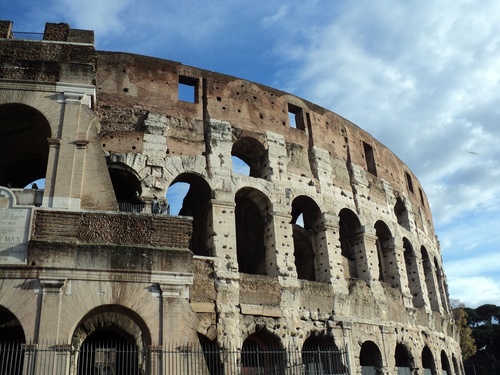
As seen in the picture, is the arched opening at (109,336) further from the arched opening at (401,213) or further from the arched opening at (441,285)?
the arched opening at (441,285)

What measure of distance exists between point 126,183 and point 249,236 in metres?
4.59

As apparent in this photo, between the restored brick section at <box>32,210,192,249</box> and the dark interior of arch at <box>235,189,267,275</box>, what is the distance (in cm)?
598

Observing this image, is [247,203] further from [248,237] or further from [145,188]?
[145,188]

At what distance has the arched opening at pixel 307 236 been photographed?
15.6 m

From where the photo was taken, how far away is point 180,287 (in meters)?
8.99

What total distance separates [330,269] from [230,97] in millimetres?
5698

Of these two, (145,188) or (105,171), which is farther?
(145,188)

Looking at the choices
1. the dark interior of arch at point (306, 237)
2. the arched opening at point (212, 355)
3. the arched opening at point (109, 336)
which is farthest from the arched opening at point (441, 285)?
the arched opening at point (109, 336)

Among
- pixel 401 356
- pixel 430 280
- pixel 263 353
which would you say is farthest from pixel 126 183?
pixel 430 280

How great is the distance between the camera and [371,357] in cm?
1556

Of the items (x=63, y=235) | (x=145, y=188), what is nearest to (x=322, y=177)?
(x=145, y=188)

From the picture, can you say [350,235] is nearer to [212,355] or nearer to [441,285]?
[212,355]

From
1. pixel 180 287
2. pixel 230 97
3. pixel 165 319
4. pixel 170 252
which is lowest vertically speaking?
pixel 165 319

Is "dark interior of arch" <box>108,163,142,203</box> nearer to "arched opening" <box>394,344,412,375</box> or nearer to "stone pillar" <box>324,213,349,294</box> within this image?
"stone pillar" <box>324,213,349,294</box>
